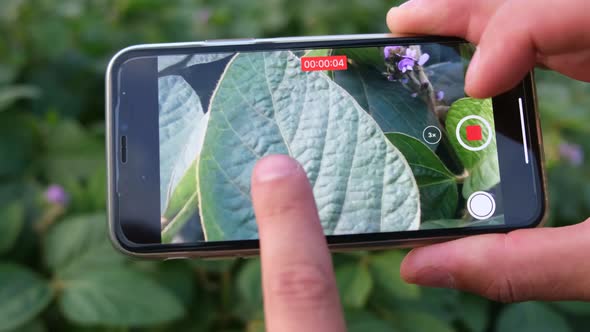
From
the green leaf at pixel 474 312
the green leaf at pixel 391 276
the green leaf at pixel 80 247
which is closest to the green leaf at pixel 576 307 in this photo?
the green leaf at pixel 474 312

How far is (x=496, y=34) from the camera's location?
20.9 inches

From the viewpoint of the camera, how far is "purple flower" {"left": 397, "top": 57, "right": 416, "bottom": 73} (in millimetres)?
610

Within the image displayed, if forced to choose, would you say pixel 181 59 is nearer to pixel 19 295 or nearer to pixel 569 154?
pixel 19 295

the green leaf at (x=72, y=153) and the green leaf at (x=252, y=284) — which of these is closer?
the green leaf at (x=252, y=284)

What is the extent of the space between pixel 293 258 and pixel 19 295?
0.47 meters

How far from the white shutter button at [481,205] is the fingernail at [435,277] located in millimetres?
80

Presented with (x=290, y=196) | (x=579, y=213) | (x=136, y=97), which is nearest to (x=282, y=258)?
(x=290, y=196)

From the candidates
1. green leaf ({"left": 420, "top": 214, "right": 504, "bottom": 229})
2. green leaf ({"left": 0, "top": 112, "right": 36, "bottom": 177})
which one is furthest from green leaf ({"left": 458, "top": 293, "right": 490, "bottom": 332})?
green leaf ({"left": 0, "top": 112, "right": 36, "bottom": 177})

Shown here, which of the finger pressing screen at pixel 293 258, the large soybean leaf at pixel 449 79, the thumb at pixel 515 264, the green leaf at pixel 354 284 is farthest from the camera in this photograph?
the green leaf at pixel 354 284

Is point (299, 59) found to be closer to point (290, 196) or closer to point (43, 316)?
point (290, 196)

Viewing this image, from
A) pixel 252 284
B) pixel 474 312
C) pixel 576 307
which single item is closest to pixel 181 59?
pixel 252 284

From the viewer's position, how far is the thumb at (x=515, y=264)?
1.64 ft

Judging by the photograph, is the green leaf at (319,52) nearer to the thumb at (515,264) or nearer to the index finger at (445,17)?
the index finger at (445,17)

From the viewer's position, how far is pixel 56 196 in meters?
0.75
